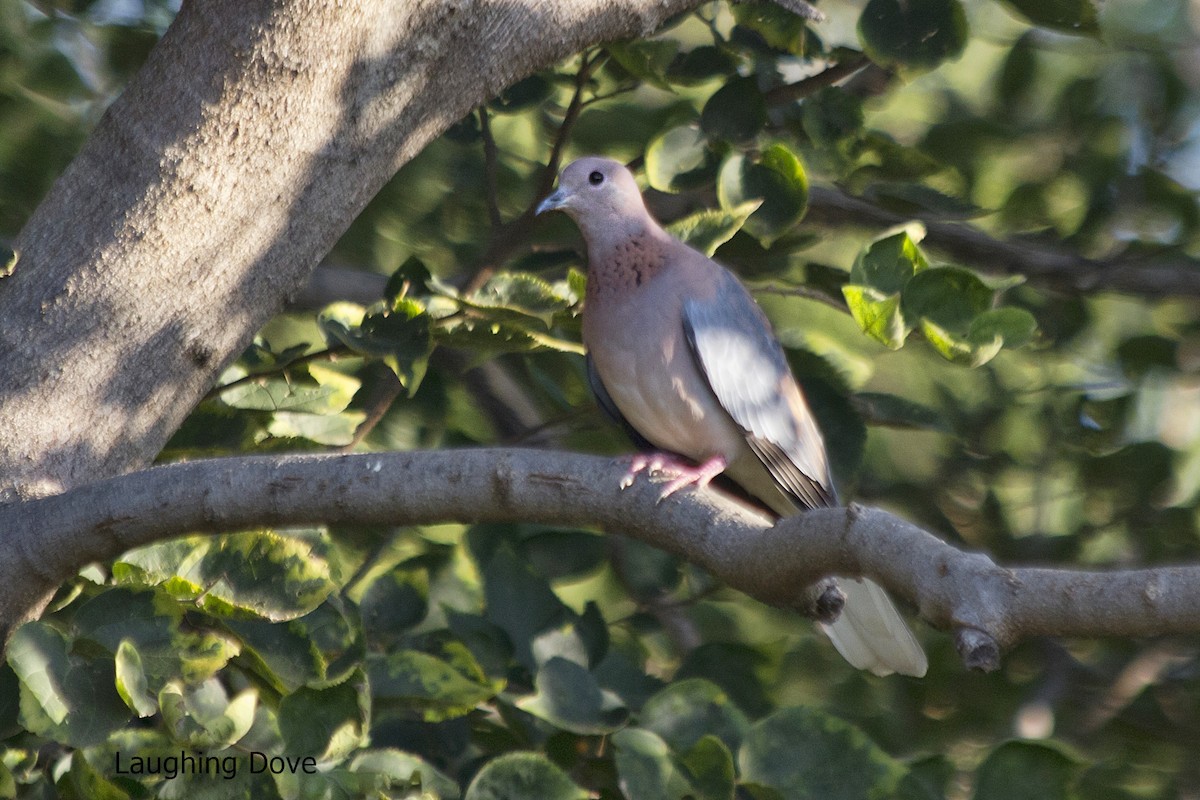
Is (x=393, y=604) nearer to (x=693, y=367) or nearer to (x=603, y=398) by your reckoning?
(x=603, y=398)

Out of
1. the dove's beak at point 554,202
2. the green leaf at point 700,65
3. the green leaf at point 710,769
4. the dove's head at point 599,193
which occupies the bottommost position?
the green leaf at point 710,769

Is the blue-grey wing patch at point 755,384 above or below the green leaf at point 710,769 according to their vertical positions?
below

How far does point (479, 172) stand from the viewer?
346cm

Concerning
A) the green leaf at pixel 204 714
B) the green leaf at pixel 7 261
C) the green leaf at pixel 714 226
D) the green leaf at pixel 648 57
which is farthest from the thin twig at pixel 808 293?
the green leaf at pixel 7 261

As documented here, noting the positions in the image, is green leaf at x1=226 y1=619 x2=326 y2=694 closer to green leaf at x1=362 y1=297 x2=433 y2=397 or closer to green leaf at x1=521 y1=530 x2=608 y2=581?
green leaf at x1=362 y1=297 x2=433 y2=397

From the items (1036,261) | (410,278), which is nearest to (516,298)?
(410,278)

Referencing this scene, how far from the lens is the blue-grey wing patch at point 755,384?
2814 mm

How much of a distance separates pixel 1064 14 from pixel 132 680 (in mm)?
2084

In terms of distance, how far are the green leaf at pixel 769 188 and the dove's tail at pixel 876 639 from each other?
0.78m

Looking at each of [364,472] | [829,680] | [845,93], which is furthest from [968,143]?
[364,472]

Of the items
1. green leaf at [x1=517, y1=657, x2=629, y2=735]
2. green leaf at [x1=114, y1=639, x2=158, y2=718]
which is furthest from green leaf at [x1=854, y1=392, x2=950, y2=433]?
green leaf at [x1=114, y1=639, x2=158, y2=718]

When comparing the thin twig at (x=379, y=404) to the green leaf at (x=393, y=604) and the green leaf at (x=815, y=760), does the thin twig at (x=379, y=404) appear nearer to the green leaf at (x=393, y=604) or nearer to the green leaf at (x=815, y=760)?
the green leaf at (x=393, y=604)

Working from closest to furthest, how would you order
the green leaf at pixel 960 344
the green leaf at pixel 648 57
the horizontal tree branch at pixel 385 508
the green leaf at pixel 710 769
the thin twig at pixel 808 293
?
the horizontal tree branch at pixel 385 508 → the green leaf at pixel 710 769 → the green leaf at pixel 960 344 → the thin twig at pixel 808 293 → the green leaf at pixel 648 57

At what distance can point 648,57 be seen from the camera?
2.68m
